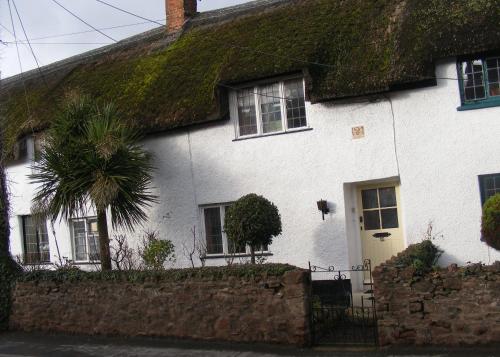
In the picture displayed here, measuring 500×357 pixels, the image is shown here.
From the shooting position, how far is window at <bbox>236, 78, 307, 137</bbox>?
42.6 ft

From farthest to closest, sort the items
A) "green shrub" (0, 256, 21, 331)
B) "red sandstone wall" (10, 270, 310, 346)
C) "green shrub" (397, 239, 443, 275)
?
"green shrub" (0, 256, 21, 331) → "red sandstone wall" (10, 270, 310, 346) → "green shrub" (397, 239, 443, 275)

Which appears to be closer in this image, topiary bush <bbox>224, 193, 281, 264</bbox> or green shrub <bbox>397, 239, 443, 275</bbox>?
green shrub <bbox>397, 239, 443, 275</bbox>

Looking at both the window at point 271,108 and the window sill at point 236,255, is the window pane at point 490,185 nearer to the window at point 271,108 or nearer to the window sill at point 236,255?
the window at point 271,108

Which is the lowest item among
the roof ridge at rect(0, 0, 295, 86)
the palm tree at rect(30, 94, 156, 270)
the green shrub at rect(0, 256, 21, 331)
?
the green shrub at rect(0, 256, 21, 331)

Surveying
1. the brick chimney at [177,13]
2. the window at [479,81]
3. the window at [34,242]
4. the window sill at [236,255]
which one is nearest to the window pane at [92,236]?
the window at [34,242]

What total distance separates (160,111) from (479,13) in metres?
7.19

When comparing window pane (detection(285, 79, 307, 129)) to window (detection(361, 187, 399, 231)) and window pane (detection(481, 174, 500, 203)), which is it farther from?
window pane (detection(481, 174, 500, 203))

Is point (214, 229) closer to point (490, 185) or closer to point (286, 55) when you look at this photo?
point (286, 55)

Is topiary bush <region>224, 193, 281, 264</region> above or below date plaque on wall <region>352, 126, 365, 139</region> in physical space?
below

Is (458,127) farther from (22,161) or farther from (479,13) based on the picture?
(22,161)

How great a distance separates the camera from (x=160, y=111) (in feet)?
46.2

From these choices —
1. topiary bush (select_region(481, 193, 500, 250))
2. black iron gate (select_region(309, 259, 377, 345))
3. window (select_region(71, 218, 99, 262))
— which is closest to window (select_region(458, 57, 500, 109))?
topiary bush (select_region(481, 193, 500, 250))

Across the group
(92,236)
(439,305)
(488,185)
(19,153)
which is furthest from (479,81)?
(19,153)

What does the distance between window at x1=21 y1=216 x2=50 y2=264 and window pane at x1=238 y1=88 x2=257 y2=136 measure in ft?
23.4
